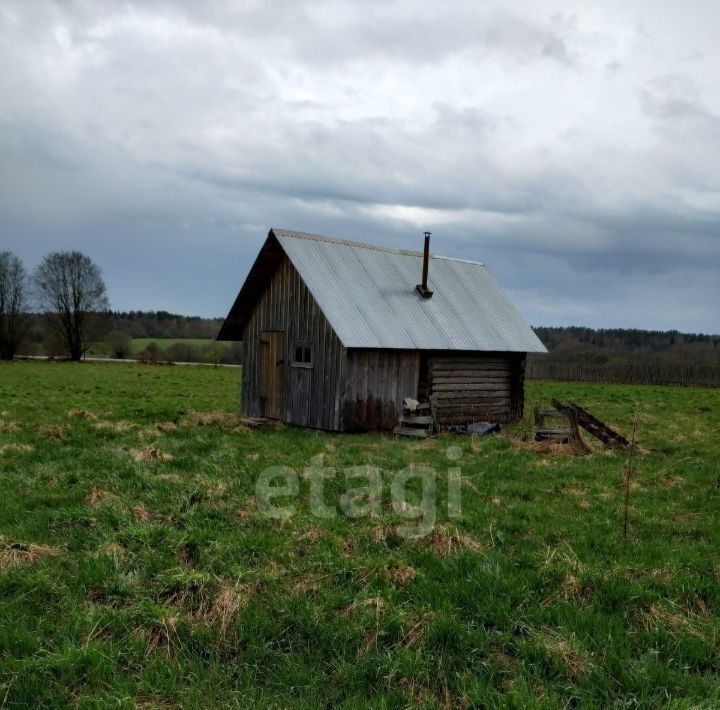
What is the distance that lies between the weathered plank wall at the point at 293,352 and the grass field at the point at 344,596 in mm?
7710

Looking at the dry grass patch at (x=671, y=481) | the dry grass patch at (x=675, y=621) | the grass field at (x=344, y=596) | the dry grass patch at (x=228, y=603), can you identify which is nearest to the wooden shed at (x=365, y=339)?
the dry grass patch at (x=671, y=481)

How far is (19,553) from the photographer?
710cm

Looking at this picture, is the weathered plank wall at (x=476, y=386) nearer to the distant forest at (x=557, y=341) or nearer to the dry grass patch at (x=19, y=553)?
the dry grass patch at (x=19, y=553)

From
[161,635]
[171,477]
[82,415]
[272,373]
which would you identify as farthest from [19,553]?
[272,373]

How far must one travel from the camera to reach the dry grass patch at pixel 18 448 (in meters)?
12.9

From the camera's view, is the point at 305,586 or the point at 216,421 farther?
the point at 216,421

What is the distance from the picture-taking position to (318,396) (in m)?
19.1

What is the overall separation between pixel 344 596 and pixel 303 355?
14.0 meters

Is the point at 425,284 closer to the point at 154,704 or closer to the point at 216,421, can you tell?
the point at 216,421

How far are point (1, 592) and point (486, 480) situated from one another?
767 centimetres

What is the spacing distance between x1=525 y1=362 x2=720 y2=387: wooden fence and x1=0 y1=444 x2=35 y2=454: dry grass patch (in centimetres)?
5067

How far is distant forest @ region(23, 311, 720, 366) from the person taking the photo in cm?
6812

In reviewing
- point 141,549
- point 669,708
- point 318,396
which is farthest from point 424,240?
point 669,708

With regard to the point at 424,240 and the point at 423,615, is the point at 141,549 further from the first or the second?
the point at 424,240
